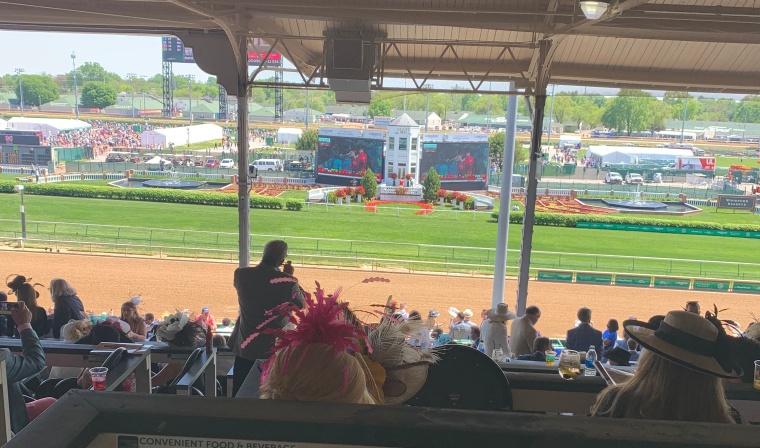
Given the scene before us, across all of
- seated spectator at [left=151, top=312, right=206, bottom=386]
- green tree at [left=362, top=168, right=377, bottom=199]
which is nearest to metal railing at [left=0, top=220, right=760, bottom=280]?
green tree at [left=362, top=168, right=377, bottom=199]

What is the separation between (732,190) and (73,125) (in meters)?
43.8

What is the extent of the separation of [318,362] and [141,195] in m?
36.7

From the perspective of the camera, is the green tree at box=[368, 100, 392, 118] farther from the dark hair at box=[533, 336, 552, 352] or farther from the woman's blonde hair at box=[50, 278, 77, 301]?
the dark hair at box=[533, 336, 552, 352]

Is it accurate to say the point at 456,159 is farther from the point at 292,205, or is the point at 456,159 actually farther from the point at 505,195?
the point at 505,195

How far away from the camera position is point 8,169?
39719 millimetres

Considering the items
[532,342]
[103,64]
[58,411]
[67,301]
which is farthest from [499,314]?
[103,64]

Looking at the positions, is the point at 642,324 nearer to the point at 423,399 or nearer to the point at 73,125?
the point at 423,399

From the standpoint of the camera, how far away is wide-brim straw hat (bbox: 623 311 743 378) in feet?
4.28

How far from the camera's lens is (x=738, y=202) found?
115 feet

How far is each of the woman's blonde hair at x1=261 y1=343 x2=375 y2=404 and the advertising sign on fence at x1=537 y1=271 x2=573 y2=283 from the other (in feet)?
57.3

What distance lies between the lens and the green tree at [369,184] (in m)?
36.6

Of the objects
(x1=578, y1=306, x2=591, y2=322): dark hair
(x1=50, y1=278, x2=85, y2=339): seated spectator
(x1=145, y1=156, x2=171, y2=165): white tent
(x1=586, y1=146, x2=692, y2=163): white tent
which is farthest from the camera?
(x1=145, y1=156, x2=171, y2=165): white tent

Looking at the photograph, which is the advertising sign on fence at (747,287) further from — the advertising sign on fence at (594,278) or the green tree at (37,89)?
the green tree at (37,89)

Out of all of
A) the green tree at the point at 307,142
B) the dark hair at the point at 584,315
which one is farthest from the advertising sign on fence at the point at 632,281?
the green tree at the point at 307,142
